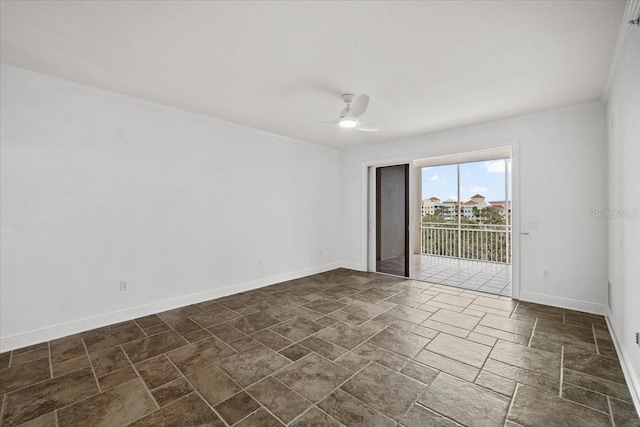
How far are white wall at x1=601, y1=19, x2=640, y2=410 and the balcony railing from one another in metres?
4.01

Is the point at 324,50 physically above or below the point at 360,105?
above

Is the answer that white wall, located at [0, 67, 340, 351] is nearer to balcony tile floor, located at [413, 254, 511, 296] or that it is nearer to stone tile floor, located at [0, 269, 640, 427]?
stone tile floor, located at [0, 269, 640, 427]

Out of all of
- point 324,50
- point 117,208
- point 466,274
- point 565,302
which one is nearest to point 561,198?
point 565,302

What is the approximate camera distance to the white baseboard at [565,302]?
337cm

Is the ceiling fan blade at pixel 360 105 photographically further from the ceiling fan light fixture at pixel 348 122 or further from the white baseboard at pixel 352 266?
the white baseboard at pixel 352 266

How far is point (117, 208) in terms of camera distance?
3201mm

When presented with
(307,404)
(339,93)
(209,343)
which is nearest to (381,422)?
(307,404)

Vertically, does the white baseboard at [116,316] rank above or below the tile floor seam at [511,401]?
above

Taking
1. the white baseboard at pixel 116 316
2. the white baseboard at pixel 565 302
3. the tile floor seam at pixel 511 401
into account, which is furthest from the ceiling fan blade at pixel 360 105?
the white baseboard at pixel 565 302

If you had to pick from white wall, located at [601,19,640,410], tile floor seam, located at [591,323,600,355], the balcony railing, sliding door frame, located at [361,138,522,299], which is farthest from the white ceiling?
the balcony railing

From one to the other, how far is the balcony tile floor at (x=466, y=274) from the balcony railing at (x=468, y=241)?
0.26m

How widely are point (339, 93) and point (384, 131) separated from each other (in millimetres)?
1729

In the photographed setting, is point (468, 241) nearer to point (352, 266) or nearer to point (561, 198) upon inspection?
point (352, 266)

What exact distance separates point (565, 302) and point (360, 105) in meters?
3.59
